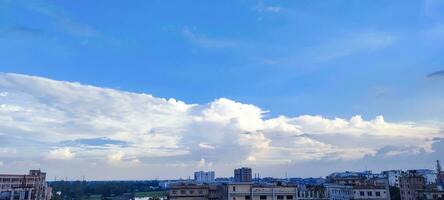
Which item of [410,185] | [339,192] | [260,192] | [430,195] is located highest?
[410,185]

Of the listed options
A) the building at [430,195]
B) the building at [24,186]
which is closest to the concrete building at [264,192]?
the building at [430,195]

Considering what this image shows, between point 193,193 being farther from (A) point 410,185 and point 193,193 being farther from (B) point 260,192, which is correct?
(A) point 410,185

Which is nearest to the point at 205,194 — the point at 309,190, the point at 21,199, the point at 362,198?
the point at 309,190

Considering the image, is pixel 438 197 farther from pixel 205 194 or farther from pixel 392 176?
pixel 392 176

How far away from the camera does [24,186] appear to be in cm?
7662

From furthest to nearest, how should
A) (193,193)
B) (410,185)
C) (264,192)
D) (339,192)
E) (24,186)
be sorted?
(410,185) < (24,186) < (193,193) < (339,192) < (264,192)

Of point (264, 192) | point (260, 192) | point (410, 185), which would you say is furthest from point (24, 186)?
point (410, 185)

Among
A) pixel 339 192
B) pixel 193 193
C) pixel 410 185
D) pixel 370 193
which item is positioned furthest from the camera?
pixel 410 185

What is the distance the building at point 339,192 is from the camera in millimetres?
62241

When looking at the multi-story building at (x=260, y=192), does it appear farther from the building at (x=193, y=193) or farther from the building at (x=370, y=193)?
the building at (x=370, y=193)

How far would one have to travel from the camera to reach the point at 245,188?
5788cm

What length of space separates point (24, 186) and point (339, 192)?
54467 mm

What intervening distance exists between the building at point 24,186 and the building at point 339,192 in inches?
2027

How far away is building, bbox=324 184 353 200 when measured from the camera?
204 feet
